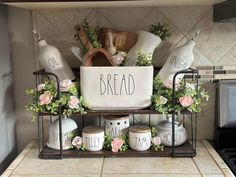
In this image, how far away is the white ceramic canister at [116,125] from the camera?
1.17 metres

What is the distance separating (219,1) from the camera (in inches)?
42.3

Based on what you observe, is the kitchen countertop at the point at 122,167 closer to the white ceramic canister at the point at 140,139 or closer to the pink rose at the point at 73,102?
the white ceramic canister at the point at 140,139

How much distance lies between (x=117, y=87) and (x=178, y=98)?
0.20 meters

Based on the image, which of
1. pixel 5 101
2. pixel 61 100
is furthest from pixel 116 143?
pixel 5 101

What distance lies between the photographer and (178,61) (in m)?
1.12

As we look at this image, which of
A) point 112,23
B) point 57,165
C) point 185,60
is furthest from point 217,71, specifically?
point 57,165

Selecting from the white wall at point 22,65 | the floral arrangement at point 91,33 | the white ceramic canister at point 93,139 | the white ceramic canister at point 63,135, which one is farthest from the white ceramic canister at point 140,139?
the white wall at point 22,65

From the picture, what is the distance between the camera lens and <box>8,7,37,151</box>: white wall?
→ 1.26 metres

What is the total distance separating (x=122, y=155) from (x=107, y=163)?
0.06 metres

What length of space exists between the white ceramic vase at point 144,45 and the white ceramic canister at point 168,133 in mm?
244

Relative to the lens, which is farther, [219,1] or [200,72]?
[200,72]

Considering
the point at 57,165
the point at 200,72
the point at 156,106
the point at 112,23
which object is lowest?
the point at 57,165

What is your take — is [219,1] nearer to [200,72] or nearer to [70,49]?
[200,72]

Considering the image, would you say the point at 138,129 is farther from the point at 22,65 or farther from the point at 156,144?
the point at 22,65
